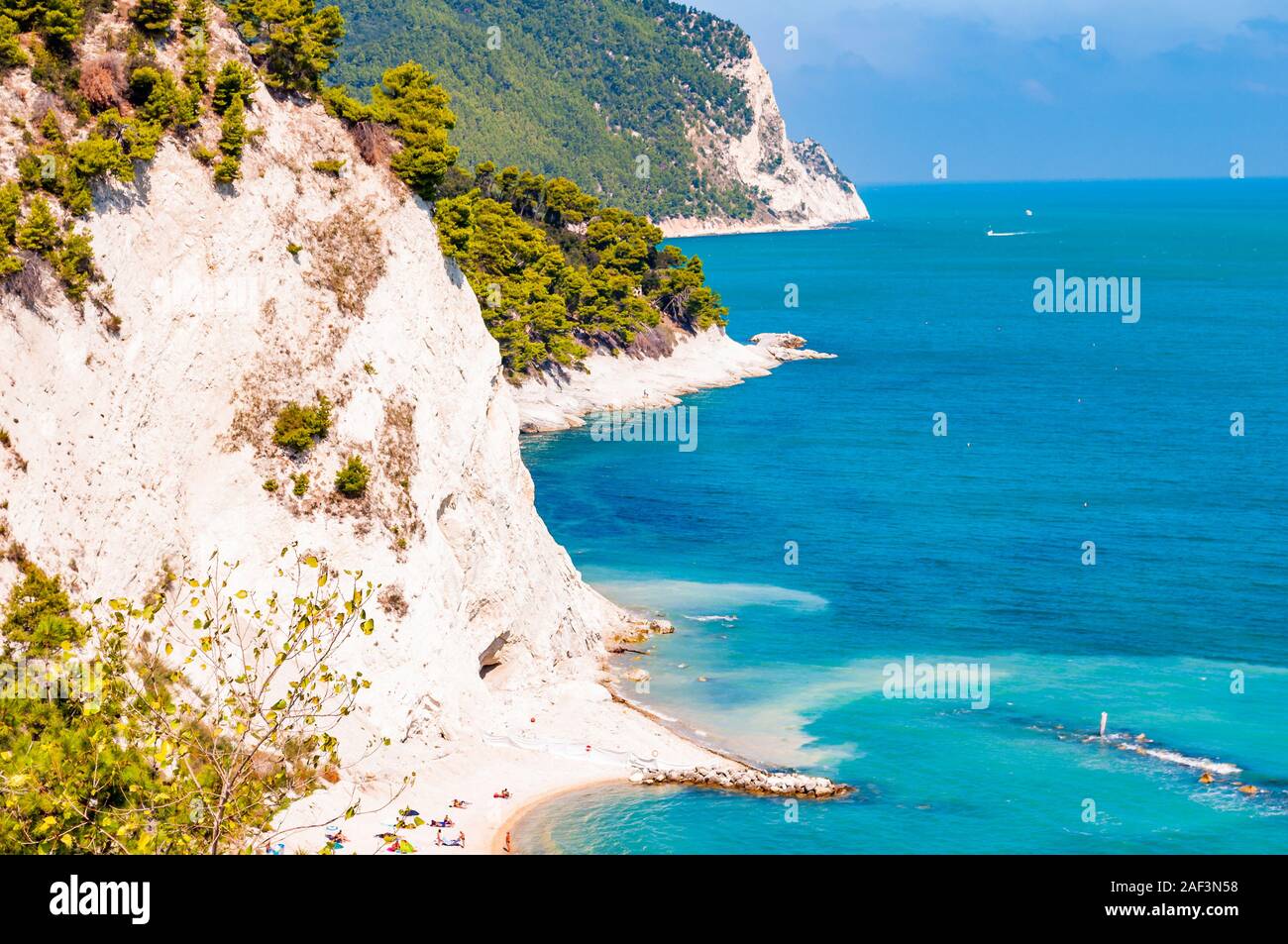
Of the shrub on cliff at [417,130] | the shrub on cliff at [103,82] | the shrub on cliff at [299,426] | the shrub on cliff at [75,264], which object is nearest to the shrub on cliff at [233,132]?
the shrub on cliff at [103,82]

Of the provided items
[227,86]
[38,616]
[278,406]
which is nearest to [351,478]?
[278,406]

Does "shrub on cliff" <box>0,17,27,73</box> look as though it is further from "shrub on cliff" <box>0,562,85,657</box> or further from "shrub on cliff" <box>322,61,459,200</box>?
"shrub on cliff" <box>0,562,85,657</box>

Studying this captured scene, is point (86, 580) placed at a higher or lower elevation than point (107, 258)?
lower

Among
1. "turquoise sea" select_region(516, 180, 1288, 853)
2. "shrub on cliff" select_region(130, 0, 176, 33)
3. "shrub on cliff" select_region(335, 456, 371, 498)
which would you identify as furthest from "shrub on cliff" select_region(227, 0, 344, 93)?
"turquoise sea" select_region(516, 180, 1288, 853)
